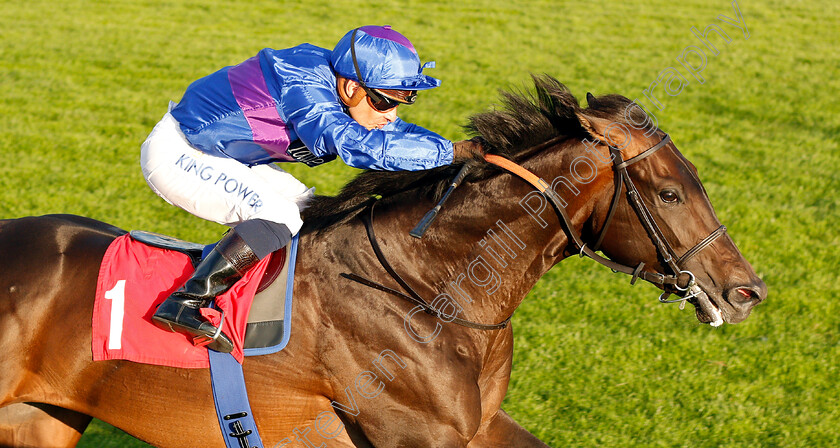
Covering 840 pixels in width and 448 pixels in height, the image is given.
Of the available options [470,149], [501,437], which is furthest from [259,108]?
[501,437]

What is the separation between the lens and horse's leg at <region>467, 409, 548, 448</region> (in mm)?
3359

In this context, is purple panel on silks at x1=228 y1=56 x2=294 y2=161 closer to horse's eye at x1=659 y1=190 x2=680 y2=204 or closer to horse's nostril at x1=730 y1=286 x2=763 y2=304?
horse's eye at x1=659 y1=190 x2=680 y2=204

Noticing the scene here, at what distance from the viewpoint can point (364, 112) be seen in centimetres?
320

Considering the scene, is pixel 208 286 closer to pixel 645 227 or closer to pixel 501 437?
pixel 501 437

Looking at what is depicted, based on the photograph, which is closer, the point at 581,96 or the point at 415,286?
the point at 415,286

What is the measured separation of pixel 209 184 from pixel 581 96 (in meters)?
7.79

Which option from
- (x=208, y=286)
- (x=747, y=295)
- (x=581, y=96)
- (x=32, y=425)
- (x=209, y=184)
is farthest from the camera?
(x=581, y=96)

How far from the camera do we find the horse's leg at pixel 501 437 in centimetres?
336

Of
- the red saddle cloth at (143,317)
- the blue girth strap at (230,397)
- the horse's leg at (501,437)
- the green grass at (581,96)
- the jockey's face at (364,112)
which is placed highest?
the jockey's face at (364,112)

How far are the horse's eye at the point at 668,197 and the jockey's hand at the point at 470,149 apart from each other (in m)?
0.67

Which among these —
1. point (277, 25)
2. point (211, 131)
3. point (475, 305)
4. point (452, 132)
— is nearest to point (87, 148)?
point (452, 132)

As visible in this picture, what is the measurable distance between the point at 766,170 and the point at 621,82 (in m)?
2.98

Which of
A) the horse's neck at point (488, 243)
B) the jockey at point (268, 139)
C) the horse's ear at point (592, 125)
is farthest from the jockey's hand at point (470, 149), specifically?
the horse's ear at point (592, 125)

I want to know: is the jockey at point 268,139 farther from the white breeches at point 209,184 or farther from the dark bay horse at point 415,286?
the dark bay horse at point 415,286
